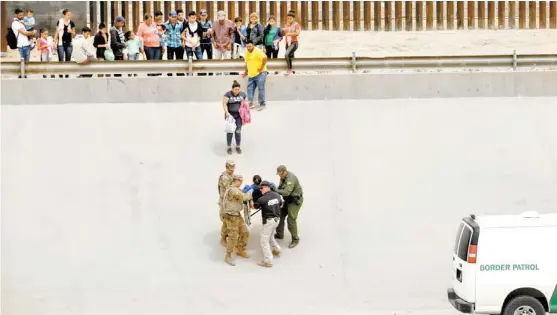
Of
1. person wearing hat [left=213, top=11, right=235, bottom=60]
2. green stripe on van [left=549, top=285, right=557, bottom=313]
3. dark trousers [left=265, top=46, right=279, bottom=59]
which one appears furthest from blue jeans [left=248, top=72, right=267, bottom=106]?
green stripe on van [left=549, top=285, right=557, bottom=313]

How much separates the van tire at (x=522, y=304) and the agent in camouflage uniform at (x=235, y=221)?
4484mm

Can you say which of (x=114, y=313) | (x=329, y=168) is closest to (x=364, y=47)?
(x=329, y=168)

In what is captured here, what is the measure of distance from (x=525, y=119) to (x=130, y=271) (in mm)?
8045

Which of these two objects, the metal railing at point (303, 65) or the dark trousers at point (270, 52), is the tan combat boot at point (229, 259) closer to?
the metal railing at point (303, 65)

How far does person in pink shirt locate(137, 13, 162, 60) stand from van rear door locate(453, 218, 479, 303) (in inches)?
421

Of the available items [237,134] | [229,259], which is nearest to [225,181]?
[229,259]

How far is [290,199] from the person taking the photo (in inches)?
872

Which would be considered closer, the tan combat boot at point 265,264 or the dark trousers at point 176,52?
the tan combat boot at point 265,264

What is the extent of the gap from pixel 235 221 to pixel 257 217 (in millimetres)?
1482

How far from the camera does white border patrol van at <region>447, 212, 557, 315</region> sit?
18.7 m

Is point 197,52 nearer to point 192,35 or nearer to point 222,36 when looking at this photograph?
point 192,35

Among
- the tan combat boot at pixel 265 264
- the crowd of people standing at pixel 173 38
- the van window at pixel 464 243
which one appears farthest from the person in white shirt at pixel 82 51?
the van window at pixel 464 243

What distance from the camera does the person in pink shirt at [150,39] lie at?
28500 millimetres

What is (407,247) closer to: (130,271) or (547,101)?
(130,271)
